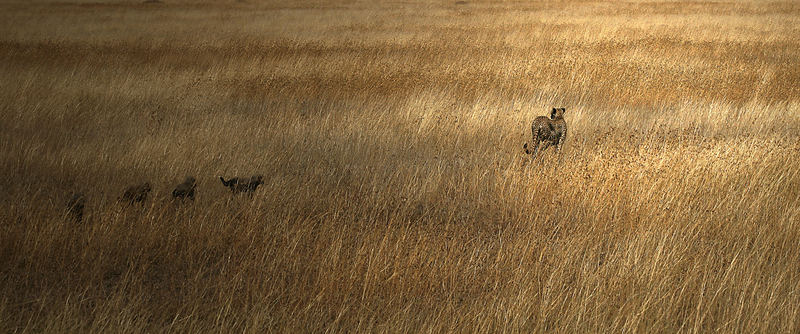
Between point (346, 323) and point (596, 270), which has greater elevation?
point (596, 270)

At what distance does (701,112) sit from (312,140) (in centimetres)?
498

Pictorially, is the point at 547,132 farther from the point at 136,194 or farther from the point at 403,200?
the point at 136,194

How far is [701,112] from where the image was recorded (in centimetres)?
816

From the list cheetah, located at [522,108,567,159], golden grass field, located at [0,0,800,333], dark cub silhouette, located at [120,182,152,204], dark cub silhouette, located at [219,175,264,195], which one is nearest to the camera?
golden grass field, located at [0,0,800,333]

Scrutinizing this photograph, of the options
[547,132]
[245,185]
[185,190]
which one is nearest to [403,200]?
[245,185]

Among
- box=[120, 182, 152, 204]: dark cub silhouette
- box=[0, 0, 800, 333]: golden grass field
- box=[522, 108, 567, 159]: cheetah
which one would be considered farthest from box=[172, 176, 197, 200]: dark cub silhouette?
box=[522, 108, 567, 159]: cheetah

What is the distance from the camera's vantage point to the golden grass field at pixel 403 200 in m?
3.17

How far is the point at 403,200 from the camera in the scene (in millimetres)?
4734

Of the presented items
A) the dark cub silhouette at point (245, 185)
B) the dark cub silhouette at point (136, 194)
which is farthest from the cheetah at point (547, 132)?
the dark cub silhouette at point (136, 194)

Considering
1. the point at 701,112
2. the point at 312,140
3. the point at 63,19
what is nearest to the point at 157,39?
the point at 63,19

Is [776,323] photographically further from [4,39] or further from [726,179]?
[4,39]

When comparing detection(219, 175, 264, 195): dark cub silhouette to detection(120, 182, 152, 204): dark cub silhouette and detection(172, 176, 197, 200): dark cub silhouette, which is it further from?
detection(120, 182, 152, 204): dark cub silhouette

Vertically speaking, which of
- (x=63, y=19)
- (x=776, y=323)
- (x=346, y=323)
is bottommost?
(x=346, y=323)

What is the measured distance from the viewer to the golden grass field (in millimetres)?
3174
